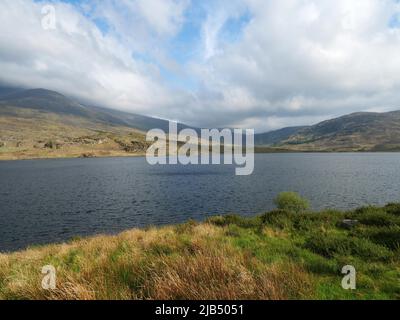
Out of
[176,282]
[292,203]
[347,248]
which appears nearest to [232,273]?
[176,282]

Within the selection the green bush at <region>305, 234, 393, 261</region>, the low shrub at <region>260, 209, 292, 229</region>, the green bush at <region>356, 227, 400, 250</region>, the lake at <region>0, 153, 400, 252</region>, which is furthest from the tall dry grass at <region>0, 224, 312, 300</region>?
the lake at <region>0, 153, 400, 252</region>

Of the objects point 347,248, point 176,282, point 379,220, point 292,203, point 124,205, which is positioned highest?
point 176,282

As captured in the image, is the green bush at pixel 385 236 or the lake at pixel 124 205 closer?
the green bush at pixel 385 236

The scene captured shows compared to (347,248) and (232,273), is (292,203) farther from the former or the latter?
(232,273)

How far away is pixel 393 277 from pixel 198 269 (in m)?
6.66

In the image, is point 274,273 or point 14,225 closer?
point 274,273

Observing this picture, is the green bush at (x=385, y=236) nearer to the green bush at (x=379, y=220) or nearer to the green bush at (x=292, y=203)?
the green bush at (x=379, y=220)

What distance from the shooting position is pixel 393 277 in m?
8.51

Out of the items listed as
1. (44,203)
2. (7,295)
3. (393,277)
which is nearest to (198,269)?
(7,295)

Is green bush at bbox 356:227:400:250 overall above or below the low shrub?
above

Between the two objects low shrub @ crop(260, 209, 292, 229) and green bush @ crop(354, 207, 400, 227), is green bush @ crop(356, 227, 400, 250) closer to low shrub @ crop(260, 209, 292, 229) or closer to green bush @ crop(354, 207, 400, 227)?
green bush @ crop(354, 207, 400, 227)

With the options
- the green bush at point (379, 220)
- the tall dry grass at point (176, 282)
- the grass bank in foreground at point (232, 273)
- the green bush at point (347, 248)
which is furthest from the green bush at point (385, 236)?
the tall dry grass at point (176, 282)

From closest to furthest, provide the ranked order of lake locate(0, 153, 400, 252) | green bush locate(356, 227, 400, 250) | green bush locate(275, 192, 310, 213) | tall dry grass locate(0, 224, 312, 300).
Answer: tall dry grass locate(0, 224, 312, 300) → green bush locate(356, 227, 400, 250) → green bush locate(275, 192, 310, 213) → lake locate(0, 153, 400, 252)

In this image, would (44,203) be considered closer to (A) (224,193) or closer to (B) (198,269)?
(A) (224,193)
